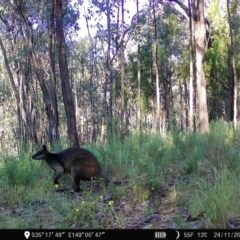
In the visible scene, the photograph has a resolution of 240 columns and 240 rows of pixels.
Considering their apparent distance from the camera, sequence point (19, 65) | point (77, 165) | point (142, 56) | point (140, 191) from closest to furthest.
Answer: point (140, 191) < point (77, 165) < point (19, 65) < point (142, 56)

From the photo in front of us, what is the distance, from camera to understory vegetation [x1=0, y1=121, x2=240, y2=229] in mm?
4871

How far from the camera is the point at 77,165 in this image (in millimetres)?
7363

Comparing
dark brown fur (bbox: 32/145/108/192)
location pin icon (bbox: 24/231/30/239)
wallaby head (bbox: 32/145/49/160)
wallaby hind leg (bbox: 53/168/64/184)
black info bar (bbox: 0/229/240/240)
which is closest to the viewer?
black info bar (bbox: 0/229/240/240)

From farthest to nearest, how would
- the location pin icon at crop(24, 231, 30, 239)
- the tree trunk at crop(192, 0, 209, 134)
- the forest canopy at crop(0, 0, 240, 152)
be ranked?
the forest canopy at crop(0, 0, 240, 152) → the tree trunk at crop(192, 0, 209, 134) → the location pin icon at crop(24, 231, 30, 239)

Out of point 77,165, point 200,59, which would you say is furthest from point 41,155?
point 200,59

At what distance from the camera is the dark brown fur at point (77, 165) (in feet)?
Answer: 24.0

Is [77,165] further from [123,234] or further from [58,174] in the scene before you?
[123,234]

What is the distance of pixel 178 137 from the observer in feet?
32.7

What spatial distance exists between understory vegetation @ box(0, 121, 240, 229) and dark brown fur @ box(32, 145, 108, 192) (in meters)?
0.21

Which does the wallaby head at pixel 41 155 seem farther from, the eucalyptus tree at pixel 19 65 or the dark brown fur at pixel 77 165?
the eucalyptus tree at pixel 19 65

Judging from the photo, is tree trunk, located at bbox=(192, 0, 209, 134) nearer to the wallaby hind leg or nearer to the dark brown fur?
the dark brown fur

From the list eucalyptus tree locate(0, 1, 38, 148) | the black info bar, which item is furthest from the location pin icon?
eucalyptus tree locate(0, 1, 38, 148)

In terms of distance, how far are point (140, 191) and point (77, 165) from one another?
180cm

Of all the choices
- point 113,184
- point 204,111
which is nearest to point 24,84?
point 204,111
